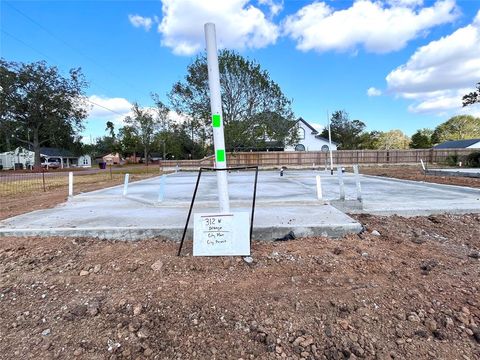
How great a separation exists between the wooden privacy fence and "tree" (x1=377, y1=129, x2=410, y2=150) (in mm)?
38760

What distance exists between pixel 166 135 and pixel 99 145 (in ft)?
213

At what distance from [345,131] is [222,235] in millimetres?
57764

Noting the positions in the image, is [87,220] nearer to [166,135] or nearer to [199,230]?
[199,230]

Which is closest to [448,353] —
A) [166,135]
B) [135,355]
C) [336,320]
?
[336,320]

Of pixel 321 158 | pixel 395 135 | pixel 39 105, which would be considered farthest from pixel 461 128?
pixel 39 105

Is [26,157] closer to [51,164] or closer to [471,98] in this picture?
[51,164]

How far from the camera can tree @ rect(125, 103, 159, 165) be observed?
2116 inches

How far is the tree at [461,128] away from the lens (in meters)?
70.7

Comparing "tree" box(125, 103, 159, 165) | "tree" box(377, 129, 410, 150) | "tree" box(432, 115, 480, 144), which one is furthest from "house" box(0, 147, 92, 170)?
"tree" box(432, 115, 480, 144)

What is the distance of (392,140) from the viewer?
75.3m

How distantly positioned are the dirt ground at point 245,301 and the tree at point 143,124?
5102 cm

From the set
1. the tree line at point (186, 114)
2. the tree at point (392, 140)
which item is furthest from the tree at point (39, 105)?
the tree at point (392, 140)

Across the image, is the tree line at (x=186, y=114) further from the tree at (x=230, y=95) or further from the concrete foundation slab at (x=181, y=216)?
the concrete foundation slab at (x=181, y=216)

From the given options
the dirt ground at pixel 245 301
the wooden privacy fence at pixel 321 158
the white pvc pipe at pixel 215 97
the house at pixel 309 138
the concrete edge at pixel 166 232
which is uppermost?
the house at pixel 309 138
